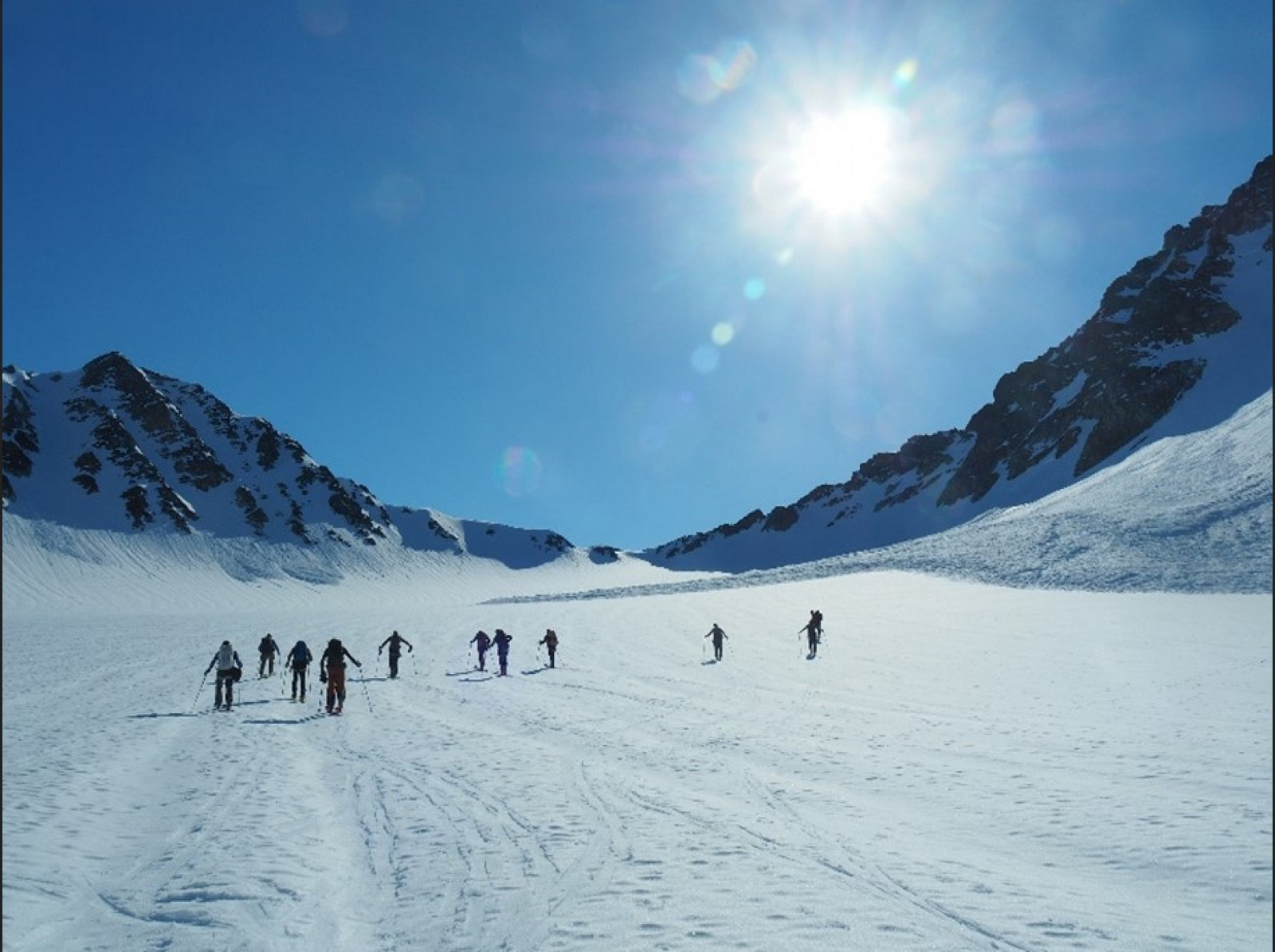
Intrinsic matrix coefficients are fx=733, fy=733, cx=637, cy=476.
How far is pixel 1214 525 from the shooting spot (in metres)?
44.2

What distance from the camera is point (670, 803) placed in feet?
30.7

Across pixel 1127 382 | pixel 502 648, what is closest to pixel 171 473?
pixel 502 648

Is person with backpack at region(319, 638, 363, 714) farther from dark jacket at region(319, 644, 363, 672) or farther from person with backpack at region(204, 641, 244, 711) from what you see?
person with backpack at region(204, 641, 244, 711)

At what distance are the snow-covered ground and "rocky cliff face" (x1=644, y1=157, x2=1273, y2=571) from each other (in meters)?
74.8

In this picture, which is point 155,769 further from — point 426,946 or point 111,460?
point 111,460

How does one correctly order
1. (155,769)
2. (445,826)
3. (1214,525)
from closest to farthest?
(445,826) → (155,769) → (1214,525)

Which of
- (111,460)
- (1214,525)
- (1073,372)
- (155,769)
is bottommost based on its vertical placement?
(155,769)

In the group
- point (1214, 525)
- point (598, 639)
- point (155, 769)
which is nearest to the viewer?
point (155, 769)

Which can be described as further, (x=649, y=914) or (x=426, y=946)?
(x=649, y=914)

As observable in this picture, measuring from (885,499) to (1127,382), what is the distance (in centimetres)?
7011

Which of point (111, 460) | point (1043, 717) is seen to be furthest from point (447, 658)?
point (111, 460)

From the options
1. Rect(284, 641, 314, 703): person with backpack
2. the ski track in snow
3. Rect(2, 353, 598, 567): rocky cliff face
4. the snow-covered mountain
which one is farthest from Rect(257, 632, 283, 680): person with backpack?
Rect(2, 353, 598, 567): rocky cliff face

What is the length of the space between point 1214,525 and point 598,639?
125ft

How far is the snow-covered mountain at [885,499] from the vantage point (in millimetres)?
83312
